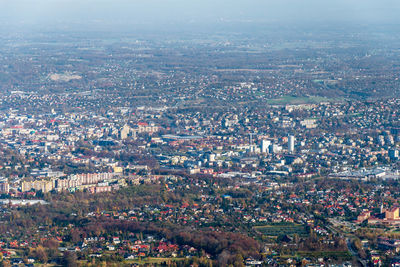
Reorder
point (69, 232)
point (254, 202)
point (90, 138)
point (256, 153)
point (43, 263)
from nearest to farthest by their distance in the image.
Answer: point (43, 263) → point (69, 232) → point (254, 202) → point (256, 153) → point (90, 138)

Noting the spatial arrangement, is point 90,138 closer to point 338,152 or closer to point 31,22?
point 338,152

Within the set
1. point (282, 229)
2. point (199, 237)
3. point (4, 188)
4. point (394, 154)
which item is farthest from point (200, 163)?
point (199, 237)

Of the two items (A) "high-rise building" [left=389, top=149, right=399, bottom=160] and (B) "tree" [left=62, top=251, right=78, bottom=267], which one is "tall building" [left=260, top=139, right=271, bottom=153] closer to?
(A) "high-rise building" [left=389, top=149, right=399, bottom=160]

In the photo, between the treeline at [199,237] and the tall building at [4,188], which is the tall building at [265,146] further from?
the treeline at [199,237]

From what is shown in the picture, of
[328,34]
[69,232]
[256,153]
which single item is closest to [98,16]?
[328,34]

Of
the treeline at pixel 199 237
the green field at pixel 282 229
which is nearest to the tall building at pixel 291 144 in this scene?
the green field at pixel 282 229

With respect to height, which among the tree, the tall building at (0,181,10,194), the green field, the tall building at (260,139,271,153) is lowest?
the tall building at (260,139,271,153)

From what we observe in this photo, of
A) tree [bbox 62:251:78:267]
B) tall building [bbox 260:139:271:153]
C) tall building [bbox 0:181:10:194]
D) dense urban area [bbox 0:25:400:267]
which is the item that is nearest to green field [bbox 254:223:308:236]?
dense urban area [bbox 0:25:400:267]
